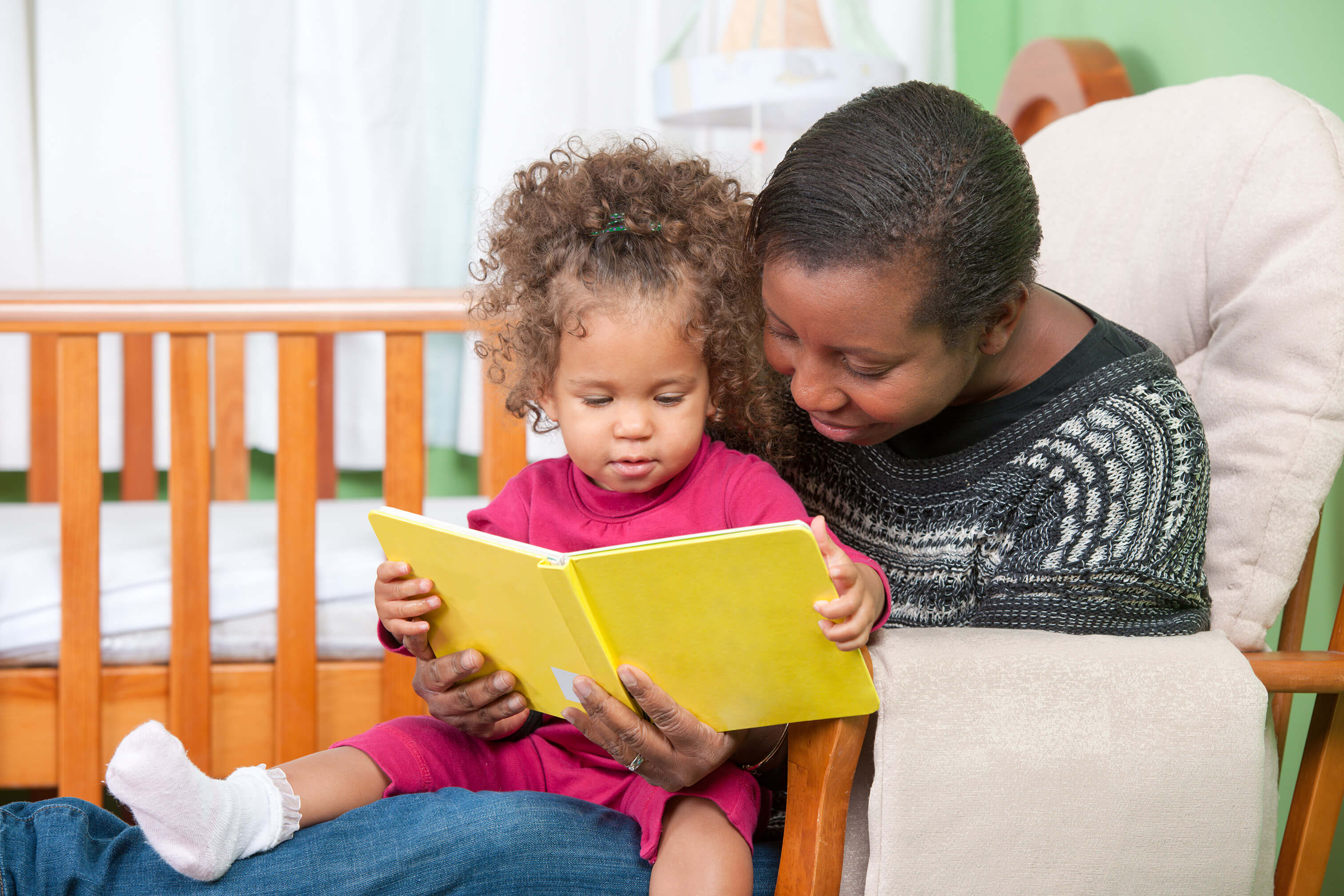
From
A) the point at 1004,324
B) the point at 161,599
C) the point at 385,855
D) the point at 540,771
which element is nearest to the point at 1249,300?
the point at 1004,324

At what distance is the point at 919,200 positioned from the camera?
30.5 inches

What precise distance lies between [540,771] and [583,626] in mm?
302

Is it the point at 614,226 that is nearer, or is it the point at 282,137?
the point at 614,226

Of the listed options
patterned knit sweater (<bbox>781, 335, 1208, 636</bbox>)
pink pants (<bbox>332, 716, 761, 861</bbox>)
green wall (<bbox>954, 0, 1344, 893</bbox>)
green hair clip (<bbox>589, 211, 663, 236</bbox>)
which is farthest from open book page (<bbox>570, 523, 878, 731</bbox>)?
green wall (<bbox>954, 0, 1344, 893</bbox>)

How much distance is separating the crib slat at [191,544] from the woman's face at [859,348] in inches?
37.9

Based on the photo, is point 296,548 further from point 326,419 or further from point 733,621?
point 733,621

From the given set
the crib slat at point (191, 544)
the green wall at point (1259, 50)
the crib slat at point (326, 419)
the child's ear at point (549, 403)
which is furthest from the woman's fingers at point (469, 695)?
the crib slat at point (326, 419)

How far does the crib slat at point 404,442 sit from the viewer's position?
153 centimetres

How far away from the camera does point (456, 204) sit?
224 centimetres

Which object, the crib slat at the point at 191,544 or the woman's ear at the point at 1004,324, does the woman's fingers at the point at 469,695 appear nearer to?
the woman's ear at the point at 1004,324

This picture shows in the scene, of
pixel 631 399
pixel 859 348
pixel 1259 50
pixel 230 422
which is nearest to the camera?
pixel 859 348

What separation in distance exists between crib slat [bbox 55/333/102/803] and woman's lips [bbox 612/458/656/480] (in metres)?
0.91

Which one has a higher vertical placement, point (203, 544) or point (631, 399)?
point (631, 399)

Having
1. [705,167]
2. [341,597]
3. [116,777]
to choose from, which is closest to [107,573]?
[341,597]
